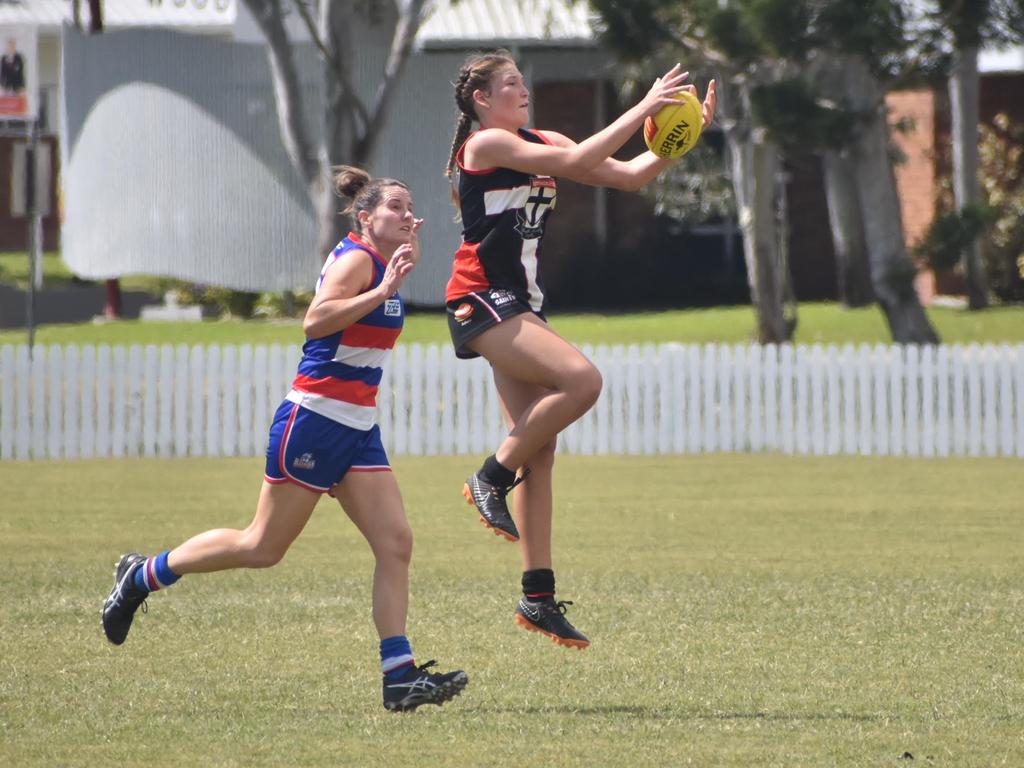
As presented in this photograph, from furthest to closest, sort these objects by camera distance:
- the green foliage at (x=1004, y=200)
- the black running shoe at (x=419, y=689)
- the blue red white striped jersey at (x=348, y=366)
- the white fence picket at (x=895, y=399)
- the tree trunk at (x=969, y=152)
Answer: the green foliage at (x=1004, y=200)
the tree trunk at (x=969, y=152)
the white fence picket at (x=895, y=399)
the blue red white striped jersey at (x=348, y=366)
the black running shoe at (x=419, y=689)

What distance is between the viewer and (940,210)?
29.0m

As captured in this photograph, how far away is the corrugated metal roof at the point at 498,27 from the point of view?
27.6 m

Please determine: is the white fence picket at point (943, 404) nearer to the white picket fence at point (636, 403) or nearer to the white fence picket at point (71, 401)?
the white picket fence at point (636, 403)

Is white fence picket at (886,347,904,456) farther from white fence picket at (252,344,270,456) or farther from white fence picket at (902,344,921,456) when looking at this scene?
white fence picket at (252,344,270,456)

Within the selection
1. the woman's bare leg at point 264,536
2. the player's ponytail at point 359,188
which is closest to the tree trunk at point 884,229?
the player's ponytail at point 359,188

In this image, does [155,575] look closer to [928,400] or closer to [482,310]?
[482,310]

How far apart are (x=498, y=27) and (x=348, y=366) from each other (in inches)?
873

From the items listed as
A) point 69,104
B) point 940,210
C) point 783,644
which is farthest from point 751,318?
point 783,644

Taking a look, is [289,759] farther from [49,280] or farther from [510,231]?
[49,280]

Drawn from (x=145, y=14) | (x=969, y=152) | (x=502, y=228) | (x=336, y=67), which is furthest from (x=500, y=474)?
(x=145, y=14)

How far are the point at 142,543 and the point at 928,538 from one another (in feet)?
16.3

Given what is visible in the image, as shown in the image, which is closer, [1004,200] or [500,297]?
[500,297]

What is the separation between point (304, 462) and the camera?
250 inches

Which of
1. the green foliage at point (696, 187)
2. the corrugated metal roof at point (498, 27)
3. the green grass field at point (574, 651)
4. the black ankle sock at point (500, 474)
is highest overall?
the corrugated metal roof at point (498, 27)
